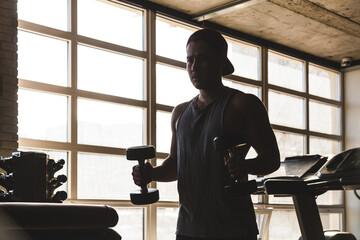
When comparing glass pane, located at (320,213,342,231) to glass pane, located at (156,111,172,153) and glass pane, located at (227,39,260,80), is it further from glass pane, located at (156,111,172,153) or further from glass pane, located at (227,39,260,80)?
glass pane, located at (156,111,172,153)

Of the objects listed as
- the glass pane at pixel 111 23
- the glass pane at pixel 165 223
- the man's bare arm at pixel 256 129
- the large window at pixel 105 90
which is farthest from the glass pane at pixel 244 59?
the man's bare arm at pixel 256 129

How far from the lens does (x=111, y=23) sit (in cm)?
Result: 620

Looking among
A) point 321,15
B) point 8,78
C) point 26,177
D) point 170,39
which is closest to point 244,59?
point 321,15

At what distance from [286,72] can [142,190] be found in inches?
277

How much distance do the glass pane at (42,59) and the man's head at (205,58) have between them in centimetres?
372

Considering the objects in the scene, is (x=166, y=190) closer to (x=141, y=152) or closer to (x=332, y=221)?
(x=332, y=221)

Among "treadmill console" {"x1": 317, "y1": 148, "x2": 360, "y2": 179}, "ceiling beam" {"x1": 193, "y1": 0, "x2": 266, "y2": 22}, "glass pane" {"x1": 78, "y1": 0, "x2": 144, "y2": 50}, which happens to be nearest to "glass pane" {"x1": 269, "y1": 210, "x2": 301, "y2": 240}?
"ceiling beam" {"x1": 193, "y1": 0, "x2": 266, "y2": 22}

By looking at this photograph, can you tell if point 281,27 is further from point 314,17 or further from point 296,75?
point 296,75

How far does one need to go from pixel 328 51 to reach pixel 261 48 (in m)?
1.45

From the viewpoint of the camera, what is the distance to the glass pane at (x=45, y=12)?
5.37m

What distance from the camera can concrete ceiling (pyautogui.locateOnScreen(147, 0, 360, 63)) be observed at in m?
6.75

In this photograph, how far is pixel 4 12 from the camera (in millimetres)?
4820

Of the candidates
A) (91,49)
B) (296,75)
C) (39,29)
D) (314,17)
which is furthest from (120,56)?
(296,75)

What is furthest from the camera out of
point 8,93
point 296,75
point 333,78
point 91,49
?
point 333,78
